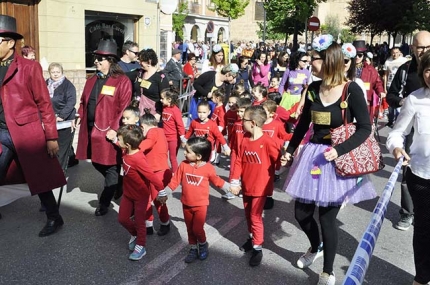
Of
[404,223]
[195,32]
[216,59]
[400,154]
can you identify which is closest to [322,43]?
[400,154]

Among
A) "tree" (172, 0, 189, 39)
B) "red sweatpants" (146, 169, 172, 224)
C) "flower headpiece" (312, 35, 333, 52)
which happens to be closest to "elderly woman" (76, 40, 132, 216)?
"red sweatpants" (146, 169, 172, 224)

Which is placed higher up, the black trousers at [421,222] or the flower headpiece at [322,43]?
the flower headpiece at [322,43]

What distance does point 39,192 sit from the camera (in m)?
4.74

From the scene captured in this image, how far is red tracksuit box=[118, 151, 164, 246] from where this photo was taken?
14.4ft

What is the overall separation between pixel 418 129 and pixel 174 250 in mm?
2439

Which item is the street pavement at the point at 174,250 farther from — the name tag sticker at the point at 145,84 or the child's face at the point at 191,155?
the name tag sticker at the point at 145,84

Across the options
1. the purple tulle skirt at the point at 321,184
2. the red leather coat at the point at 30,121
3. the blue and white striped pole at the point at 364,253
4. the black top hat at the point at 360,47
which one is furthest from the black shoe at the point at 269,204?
the black top hat at the point at 360,47

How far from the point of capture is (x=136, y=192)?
174 inches

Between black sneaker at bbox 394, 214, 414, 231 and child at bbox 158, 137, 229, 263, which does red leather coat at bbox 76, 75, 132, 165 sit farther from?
black sneaker at bbox 394, 214, 414, 231

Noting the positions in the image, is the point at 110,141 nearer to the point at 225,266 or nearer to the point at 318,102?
the point at 225,266

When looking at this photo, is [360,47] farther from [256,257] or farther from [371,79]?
Answer: [256,257]

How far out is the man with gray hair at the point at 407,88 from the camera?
4.79m

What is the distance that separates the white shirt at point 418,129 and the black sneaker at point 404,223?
2.12 meters

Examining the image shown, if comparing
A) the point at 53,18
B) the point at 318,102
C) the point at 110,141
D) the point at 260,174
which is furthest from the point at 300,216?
the point at 53,18
